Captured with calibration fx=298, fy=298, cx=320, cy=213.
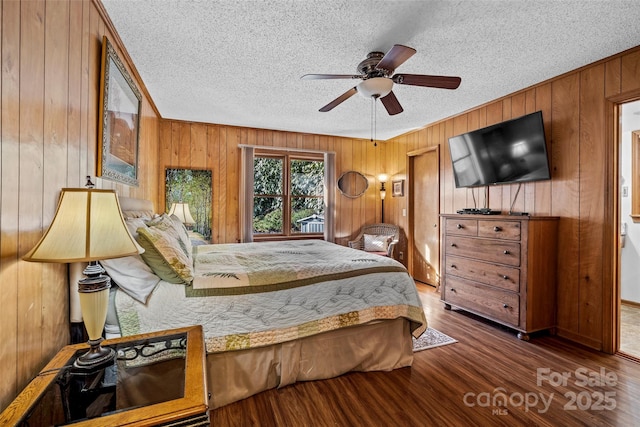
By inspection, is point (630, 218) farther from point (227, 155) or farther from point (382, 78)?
point (227, 155)

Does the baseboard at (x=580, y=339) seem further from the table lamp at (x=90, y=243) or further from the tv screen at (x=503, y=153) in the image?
the table lamp at (x=90, y=243)

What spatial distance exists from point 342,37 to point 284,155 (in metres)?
2.90

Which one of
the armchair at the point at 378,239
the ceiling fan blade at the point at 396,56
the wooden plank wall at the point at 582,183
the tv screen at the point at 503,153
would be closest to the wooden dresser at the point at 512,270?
the wooden plank wall at the point at 582,183

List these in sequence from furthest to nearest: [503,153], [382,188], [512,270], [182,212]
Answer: [382,188] → [182,212] → [503,153] → [512,270]

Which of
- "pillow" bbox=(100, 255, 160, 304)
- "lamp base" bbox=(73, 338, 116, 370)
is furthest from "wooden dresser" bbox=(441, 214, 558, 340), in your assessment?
"lamp base" bbox=(73, 338, 116, 370)

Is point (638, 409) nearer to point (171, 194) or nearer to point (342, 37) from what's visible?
point (342, 37)

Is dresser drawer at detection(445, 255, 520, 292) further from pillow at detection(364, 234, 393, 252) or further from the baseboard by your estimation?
pillow at detection(364, 234, 393, 252)

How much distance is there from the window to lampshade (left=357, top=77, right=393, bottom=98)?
2.81 m

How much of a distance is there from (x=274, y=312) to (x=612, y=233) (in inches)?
114

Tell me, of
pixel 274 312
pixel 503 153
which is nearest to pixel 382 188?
pixel 503 153

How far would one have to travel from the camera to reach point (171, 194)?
432cm

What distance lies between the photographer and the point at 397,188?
5.33 metres

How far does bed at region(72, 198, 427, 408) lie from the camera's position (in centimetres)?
169

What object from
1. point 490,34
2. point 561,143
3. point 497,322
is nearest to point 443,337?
point 497,322
